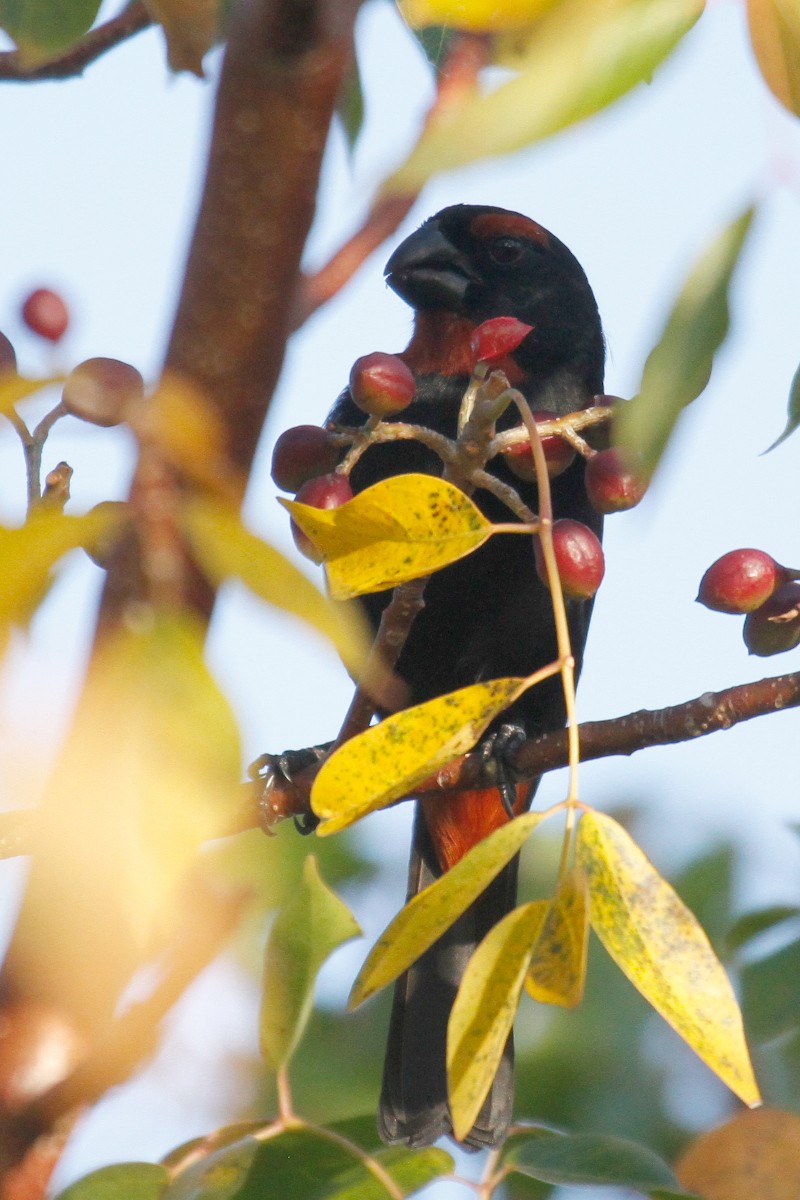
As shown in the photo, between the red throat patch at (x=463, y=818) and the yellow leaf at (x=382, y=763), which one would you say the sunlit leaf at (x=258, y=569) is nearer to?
the yellow leaf at (x=382, y=763)

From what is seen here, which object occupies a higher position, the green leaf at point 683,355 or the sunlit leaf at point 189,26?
Result: the sunlit leaf at point 189,26

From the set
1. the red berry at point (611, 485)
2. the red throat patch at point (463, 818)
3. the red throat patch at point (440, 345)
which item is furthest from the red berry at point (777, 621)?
the red throat patch at point (463, 818)

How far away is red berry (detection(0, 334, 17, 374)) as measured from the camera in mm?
1399

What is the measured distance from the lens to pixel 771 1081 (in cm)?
248

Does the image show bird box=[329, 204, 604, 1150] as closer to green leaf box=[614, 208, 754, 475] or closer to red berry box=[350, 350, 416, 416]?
red berry box=[350, 350, 416, 416]

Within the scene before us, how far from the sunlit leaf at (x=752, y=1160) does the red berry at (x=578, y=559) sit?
0.68m

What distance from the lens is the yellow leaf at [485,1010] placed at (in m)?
1.01

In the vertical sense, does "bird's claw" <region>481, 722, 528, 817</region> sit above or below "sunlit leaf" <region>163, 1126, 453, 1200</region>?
above

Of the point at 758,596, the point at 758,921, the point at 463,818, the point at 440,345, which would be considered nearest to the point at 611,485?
the point at 758,596

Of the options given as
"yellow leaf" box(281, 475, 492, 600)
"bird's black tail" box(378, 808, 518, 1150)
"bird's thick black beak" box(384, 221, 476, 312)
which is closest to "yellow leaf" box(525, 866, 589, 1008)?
"yellow leaf" box(281, 475, 492, 600)

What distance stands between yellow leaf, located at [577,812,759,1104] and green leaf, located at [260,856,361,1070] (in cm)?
33

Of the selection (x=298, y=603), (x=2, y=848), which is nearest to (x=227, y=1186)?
(x=2, y=848)

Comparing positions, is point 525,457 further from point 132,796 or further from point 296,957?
point 132,796

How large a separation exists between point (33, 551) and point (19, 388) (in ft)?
0.36
